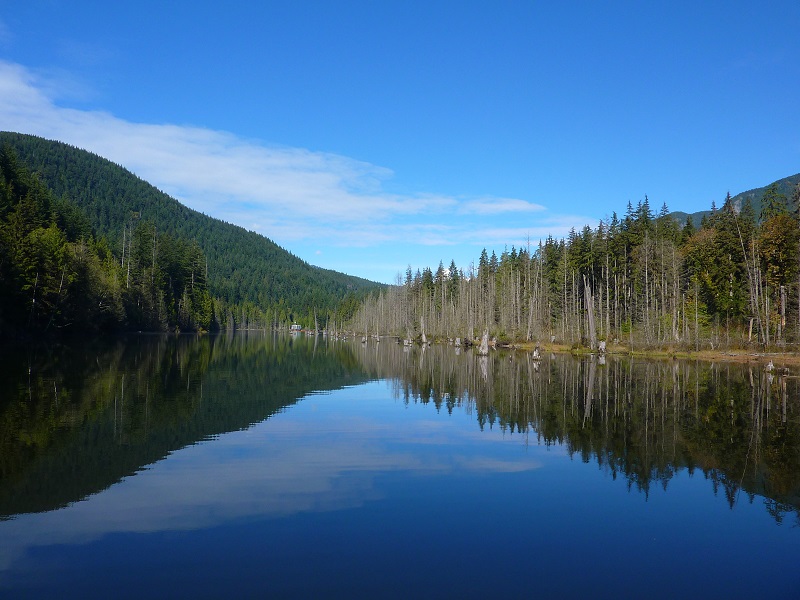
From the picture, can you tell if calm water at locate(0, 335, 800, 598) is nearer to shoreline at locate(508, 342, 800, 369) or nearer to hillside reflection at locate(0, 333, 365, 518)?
hillside reflection at locate(0, 333, 365, 518)

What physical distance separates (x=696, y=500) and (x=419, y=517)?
566cm

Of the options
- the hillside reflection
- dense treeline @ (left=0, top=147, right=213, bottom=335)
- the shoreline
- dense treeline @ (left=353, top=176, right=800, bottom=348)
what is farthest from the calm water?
dense treeline @ (left=353, top=176, right=800, bottom=348)

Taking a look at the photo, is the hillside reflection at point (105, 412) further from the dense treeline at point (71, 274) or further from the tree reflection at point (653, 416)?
the dense treeline at point (71, 274)

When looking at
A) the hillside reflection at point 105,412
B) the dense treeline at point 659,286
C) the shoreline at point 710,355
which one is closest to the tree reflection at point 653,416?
the shoreline at point 710,355

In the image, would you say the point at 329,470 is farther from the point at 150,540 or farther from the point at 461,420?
the point at 461,420

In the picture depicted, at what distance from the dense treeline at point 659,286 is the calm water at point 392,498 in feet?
126

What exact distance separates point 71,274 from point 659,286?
206ft

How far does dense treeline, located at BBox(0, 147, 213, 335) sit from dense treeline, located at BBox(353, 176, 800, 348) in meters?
47.2

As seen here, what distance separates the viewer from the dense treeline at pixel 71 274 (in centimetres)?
5263

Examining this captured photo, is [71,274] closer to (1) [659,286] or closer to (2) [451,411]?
(2) [451,411]

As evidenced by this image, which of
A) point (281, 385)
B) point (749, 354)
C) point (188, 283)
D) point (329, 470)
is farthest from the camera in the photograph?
point (188, 283)

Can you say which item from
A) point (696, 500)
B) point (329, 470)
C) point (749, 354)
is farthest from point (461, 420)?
point (749, 354)

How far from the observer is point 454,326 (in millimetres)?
103562

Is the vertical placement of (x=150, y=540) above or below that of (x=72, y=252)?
below
